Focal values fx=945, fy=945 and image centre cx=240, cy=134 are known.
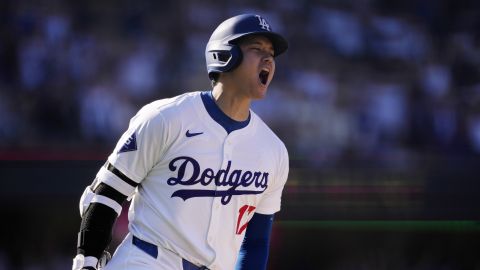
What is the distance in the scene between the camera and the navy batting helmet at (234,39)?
334 cm

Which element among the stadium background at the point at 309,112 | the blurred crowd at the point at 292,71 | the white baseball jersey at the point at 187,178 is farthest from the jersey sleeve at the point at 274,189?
the blurred crowd at the point at 292,71

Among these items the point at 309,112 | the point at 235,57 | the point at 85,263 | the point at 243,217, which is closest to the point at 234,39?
the point at 235,57

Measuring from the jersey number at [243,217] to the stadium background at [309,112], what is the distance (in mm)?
2964

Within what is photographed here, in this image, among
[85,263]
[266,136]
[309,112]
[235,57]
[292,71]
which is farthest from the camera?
[292,71]

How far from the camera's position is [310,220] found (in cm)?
651

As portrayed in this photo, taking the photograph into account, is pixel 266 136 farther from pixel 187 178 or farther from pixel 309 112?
pixel 309 112

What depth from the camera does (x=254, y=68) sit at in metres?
3.35

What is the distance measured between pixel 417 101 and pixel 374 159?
0.89 m

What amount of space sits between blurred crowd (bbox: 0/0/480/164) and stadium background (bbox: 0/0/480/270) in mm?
11

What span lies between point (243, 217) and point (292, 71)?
397 cm

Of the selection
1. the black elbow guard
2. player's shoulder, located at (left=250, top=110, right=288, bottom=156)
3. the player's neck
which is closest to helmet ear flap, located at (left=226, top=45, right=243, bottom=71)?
the player's neck

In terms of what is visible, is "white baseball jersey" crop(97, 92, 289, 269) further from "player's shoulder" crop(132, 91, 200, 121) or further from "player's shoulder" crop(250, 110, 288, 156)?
"player's shoulder" crop(250, 110, 288, 156)

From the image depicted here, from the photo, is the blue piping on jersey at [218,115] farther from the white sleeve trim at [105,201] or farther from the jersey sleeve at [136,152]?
the white sleeve trim at [105,201]

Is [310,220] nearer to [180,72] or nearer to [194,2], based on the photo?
[180,72]
